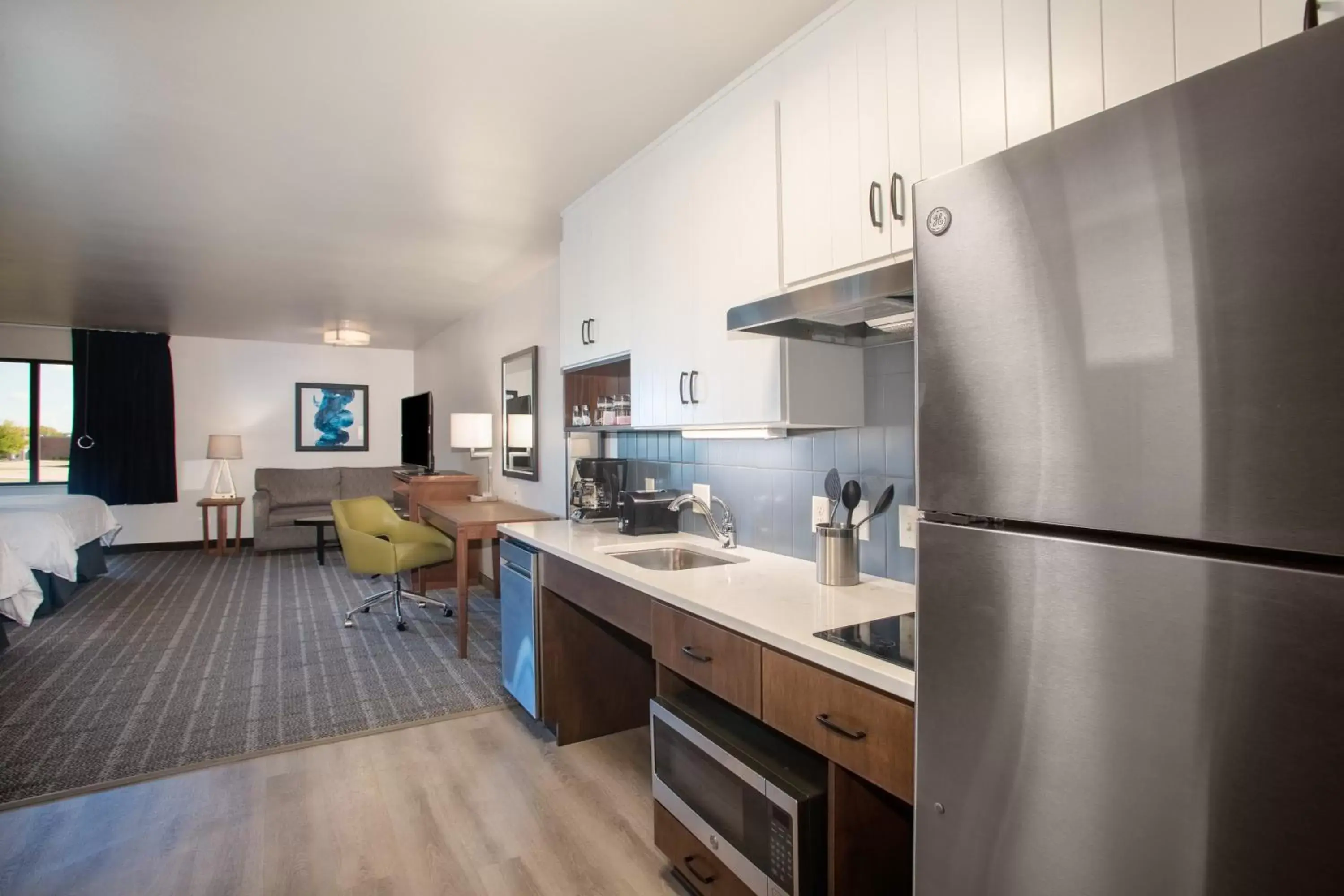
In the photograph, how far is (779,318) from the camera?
1.59 meters

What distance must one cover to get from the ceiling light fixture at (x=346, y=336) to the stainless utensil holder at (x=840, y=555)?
5.58 m

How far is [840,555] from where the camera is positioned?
71.9 inches

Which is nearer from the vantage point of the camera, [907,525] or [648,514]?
[907,525]

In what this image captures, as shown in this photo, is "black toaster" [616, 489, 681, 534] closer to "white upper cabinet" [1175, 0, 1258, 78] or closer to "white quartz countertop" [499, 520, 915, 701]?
"white quartz countertop" [499, 520, 915, 701]

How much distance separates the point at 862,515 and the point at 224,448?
24.0 feet

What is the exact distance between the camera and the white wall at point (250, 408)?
7.30 m

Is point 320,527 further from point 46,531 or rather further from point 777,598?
point 777,598

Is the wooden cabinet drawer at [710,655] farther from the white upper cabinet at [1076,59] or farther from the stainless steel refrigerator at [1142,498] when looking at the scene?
the white upper cabinet at [1076,59]

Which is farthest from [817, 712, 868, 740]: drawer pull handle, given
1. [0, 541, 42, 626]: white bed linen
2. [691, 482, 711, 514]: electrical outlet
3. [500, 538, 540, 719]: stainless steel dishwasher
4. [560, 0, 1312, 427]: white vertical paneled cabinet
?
[0, 541, 42, 626]: white bed linen

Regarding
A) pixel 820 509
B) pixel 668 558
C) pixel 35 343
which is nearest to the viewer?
pixel 820 509

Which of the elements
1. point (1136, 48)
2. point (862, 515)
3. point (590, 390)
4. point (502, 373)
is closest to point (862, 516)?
point (862, 515)

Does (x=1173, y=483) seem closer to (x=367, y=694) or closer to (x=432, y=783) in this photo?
(x=432, y=783)

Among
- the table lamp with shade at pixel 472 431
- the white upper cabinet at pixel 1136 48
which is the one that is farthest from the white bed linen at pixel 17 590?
the white upper cabinet at pixel 1136 48

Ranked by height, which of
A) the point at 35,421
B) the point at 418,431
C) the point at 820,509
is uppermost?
the point at 35,421
